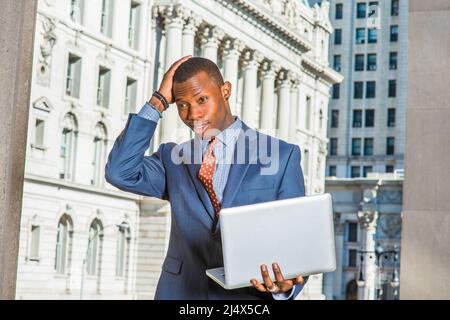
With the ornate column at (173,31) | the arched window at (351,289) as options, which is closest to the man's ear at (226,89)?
the ornate column at (173,31)

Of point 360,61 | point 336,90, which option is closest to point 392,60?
point 360,61

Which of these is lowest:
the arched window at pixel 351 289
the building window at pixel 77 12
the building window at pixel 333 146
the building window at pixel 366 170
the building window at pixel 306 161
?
the arched window at pixel 351 289

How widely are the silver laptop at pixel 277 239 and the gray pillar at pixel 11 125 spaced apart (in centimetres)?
152

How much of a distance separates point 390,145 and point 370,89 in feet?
12.3

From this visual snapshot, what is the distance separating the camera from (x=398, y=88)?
188ft

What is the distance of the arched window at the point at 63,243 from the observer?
4056 cm

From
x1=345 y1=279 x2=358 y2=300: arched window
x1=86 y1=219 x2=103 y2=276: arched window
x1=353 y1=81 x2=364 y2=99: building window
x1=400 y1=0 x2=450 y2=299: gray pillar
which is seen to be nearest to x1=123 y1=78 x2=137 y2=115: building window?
x1=86 y1=219 x2=103 y2=276: arched window

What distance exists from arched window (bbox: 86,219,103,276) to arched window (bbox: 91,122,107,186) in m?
1.71

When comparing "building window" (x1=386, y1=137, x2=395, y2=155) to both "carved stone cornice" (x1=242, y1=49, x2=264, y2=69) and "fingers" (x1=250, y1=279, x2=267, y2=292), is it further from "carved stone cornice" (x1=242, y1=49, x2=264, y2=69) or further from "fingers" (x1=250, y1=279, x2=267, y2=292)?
"fingers" (x1=250, y1=279, x2=267, y2=292)

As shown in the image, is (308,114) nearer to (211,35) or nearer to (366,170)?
(211,35)

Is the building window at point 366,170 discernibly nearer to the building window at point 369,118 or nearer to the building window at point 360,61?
the building window at point 369,118

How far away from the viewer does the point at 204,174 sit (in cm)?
515

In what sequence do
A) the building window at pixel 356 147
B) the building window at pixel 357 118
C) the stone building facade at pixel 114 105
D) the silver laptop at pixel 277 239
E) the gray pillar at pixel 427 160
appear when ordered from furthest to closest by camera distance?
the building window at pixel 356 147 < the building window at pixel 357 118 < the stone building facade at pixel 114 105 < the gray pillar at pixel 427 160 < the silver laptop at pixel 277 239
